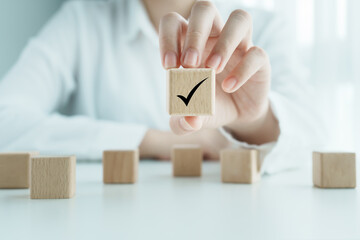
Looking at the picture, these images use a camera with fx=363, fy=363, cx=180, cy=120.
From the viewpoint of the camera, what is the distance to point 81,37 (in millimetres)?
1189

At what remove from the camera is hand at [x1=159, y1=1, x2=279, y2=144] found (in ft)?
1.34

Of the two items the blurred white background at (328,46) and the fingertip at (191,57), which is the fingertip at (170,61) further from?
the blurred white background at (328,46)

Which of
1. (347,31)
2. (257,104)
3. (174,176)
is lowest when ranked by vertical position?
(174,176)

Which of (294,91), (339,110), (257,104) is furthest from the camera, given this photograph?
(339,110)

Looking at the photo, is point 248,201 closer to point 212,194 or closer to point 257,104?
point 212,194

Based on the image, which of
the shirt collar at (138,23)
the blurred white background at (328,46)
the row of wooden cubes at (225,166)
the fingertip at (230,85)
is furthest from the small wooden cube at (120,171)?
the blurred white background at (328,46)

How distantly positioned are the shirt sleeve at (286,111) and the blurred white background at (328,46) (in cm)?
30

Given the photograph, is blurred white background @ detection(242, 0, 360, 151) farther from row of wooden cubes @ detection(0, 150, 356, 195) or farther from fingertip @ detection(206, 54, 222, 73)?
fingertip @ detection(206, 54, 222, 73)

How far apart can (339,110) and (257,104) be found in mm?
914

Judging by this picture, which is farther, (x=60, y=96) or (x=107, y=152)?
(x=60, y=96)

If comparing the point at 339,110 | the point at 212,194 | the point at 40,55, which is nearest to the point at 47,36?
the point at 40,55

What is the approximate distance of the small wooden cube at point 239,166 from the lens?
1.86 ft

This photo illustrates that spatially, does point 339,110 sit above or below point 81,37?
below

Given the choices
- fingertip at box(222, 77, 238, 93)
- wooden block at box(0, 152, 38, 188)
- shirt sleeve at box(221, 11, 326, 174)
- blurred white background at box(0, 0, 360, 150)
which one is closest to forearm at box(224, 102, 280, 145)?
shirt sleeve at box(221, 11, 326, 174)
